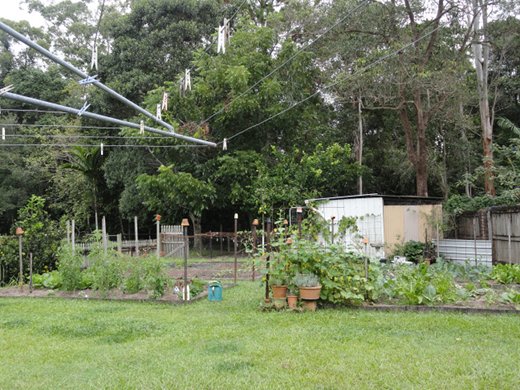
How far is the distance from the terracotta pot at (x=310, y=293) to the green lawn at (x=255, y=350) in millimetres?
241

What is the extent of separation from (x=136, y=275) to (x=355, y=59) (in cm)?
1362

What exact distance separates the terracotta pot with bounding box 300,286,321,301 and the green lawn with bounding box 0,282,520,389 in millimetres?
241

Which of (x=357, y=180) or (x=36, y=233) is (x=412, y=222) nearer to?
(x=357, y=180)

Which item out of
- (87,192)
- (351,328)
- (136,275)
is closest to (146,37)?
(87,192)

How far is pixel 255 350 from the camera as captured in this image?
17.0 ft

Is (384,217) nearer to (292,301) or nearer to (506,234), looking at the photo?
(506,234)

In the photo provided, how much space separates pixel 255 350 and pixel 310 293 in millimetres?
2335

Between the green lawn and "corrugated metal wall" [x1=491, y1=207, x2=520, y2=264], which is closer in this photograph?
the green lawn

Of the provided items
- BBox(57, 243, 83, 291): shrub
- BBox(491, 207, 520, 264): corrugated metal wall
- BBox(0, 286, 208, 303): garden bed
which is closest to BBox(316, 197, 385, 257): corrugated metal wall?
BBox(491, 207, 520, 264): corrugated metal wall

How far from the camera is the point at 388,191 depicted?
27.7 meters

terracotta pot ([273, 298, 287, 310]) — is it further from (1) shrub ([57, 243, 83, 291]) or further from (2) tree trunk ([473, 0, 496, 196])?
(2) tree trunk ([473, 0, 496, 196])

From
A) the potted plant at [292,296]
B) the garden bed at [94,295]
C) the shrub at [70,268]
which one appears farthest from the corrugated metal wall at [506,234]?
the shrub at [70,268]

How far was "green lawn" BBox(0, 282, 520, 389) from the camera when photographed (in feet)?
13.9

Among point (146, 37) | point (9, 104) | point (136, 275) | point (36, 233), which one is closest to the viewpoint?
point (136, 275)
